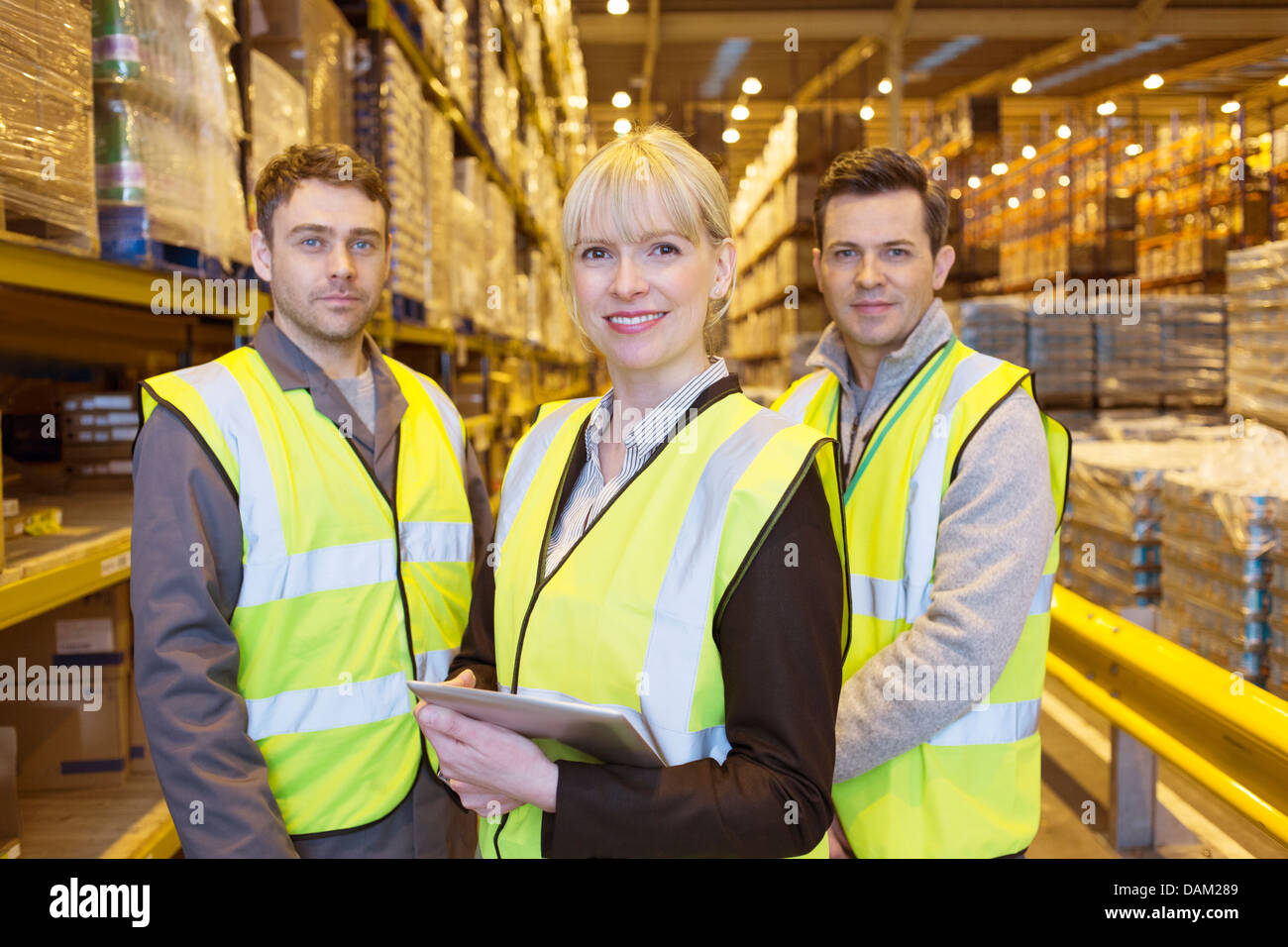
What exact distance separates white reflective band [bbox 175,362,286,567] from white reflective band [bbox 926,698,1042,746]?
1361 millimetres

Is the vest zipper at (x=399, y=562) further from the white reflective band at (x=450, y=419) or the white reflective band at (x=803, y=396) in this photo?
the white reflective band at (x=803, y=396)

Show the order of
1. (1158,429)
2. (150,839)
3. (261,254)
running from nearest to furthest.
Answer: (150,839) → (261,254) → (1158,429)

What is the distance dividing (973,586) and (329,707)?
131 cm

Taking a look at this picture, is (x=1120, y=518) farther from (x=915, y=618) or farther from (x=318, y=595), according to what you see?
(x=318, y=595)

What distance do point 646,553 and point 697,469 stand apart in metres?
0.14

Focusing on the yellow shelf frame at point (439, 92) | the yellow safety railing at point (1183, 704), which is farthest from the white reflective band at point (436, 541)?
the yellow shelf frame at point (439, 92)

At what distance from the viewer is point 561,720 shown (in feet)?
4.02

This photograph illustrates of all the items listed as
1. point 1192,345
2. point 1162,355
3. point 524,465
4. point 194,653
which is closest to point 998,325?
point 1162,355

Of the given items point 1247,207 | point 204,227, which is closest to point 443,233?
point 204,227

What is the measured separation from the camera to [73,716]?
7.85 ft

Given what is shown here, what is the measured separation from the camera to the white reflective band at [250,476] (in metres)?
1.83

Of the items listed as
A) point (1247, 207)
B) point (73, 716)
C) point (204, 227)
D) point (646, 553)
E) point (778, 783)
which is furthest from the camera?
point (1247, 207)

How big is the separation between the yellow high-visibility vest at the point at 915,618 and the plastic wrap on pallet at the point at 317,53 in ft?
6.21
